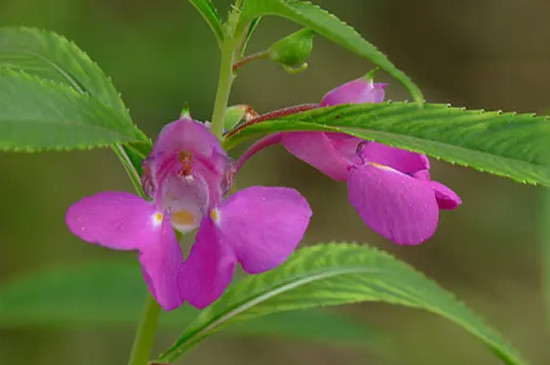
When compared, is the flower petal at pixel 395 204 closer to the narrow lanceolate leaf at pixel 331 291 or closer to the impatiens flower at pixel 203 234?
the impatiens flower at pixel 203 234

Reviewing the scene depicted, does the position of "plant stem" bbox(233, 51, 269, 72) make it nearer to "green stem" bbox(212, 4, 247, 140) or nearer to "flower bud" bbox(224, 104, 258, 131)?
"green stem" bbox(212, 4, 247, 140)

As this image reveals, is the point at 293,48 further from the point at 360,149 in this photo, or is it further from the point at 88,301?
the point at 88,301

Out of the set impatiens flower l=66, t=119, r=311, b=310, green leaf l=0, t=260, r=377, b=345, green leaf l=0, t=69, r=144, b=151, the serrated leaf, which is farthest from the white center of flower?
green leaf l=0, t=260, r=377, b=345

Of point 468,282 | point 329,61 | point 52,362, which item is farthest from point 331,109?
point 329,61

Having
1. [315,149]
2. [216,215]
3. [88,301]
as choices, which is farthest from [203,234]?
[88,301]

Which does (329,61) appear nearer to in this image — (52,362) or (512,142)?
(52,362)

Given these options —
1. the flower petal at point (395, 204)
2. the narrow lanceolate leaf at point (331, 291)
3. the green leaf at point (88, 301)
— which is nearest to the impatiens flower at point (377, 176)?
the flower petal at point (395, 204)
